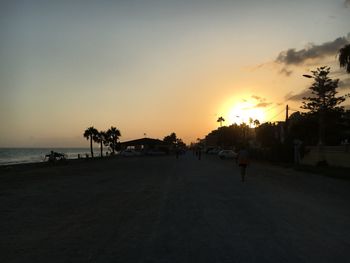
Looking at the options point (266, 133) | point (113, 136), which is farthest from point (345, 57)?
point (113, 136)

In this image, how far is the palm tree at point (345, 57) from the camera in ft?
114

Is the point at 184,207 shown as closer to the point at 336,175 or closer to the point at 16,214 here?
the point at 16,214

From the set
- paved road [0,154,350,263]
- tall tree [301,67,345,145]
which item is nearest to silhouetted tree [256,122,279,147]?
tall tree [301,67,345,145]

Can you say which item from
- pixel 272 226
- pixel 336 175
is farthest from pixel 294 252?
pixel 336 175

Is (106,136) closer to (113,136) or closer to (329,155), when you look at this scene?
(113,136)

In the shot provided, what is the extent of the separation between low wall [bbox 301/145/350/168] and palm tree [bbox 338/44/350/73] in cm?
728

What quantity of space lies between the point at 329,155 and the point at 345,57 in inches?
439

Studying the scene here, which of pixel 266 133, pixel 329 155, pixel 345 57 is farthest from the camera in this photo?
pixel 266 133

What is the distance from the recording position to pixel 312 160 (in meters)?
47.6

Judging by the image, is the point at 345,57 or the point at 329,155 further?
the point at 329,155

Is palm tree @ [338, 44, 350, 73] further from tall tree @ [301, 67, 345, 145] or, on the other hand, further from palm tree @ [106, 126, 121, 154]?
palm tree @ [106, 126, 121, 154]

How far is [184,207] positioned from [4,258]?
6.83 meters

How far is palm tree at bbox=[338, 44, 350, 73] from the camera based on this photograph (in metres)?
34.7

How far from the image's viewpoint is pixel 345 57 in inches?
1374
